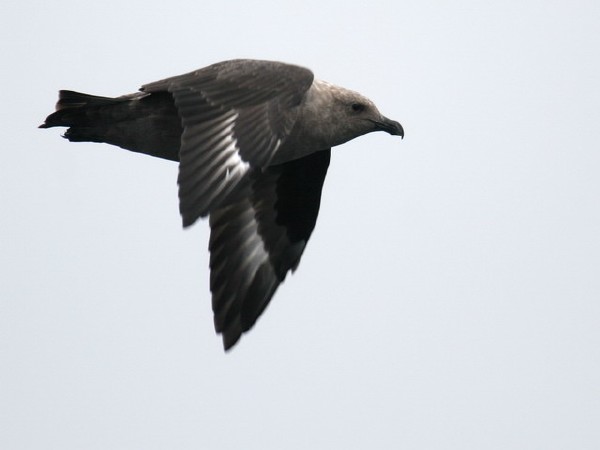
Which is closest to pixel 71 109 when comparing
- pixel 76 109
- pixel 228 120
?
pixel 76 109

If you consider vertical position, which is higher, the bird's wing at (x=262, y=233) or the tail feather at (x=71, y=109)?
the tail feather at (x=71, y=109)

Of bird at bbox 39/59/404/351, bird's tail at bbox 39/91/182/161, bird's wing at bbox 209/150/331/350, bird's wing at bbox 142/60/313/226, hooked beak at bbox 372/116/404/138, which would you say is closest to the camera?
bird's wing at bbox 142/60/313/226

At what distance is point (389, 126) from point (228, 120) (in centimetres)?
190

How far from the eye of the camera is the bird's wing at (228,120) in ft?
31.7

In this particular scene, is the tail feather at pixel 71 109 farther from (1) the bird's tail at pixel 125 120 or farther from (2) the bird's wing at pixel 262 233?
(2) the bird's wing at pixel 262 233

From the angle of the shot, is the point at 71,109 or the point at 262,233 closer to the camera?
the point at 71,109

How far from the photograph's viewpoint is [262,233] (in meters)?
12.2

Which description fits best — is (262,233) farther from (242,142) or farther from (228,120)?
(242,142)

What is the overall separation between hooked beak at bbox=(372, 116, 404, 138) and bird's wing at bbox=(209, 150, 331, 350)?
0.63 meters

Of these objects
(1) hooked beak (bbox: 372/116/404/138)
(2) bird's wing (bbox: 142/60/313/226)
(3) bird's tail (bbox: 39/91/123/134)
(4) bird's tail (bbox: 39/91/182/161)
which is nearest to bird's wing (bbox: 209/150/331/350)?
(1) hooked beak (bbox: 372/116/404/138)

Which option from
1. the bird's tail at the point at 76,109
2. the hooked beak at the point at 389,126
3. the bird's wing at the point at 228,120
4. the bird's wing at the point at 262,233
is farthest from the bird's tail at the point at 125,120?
the hooked beak at the point at 389,126

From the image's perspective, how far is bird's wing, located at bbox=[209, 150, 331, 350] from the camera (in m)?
11.9

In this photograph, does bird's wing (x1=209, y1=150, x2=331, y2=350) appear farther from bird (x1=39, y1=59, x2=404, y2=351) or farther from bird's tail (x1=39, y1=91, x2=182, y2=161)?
bird's tail (x1=39, y1=91, x2=182, y2=161)

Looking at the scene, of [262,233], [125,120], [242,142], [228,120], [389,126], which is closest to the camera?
[242,142]
